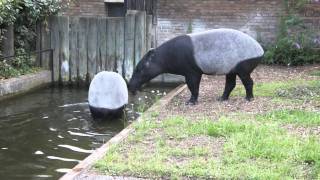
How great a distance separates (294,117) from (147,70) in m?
3.04

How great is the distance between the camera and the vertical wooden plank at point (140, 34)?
15.2m

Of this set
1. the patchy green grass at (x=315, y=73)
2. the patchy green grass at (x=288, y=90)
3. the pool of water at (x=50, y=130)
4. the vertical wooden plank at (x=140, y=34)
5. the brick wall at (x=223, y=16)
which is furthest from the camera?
the brick wall at (x=223, y=16)

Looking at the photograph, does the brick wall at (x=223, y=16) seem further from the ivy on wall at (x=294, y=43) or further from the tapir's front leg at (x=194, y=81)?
the tapir's front leg at (x=194, y=81)

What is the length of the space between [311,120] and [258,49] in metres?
2.28

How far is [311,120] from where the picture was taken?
28.2 ft

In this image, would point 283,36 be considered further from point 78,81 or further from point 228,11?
point 78,81

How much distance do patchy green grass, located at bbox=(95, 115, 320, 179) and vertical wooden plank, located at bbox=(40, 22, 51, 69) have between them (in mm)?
7442

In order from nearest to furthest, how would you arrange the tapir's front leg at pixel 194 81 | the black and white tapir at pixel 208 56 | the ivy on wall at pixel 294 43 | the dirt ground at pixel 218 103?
the dirt ground at pixel 218 103 < the black and white tapir at pixel 208 56 < the tapir's front leg at pixel 194 81 < the ivy on wall at pixel 294 43

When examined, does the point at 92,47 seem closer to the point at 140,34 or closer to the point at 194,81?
the point at 140,34

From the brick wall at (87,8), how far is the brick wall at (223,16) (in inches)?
72.7

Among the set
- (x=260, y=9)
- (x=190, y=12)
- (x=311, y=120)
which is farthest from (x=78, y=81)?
(x=311, y=120)

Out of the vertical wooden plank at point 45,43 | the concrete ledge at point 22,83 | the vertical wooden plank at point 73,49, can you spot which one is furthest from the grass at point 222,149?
the vertical wooden plank at point 45,43

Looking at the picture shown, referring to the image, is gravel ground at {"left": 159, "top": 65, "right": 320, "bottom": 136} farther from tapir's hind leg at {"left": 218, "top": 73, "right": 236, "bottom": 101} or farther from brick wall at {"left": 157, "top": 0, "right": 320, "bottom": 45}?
brick wall at {"left": 157, "top": 0, "right": 320, "bottom": 45}

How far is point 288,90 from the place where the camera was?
37.7 feet
